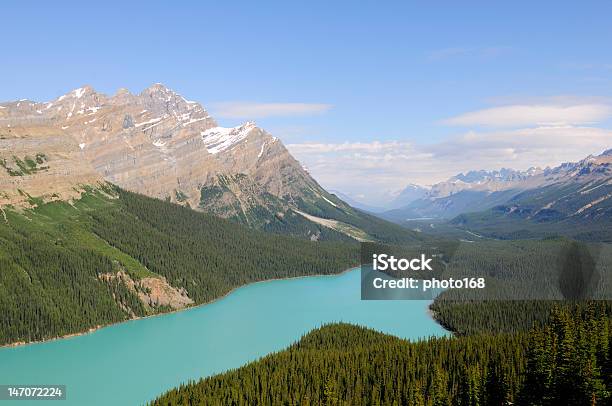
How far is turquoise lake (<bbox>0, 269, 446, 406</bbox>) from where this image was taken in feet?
297

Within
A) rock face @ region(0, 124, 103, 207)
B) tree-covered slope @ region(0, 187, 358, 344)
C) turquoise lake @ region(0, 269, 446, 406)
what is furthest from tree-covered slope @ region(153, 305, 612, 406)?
rock face @ region(0, 124, 103, 207)

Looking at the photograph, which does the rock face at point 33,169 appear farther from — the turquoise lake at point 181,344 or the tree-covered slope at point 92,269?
the turquoise lake at point 181,344

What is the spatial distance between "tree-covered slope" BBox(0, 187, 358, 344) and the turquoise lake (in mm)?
4820

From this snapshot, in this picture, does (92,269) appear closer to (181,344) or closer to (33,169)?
(181,344)

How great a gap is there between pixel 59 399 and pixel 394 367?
45.8m

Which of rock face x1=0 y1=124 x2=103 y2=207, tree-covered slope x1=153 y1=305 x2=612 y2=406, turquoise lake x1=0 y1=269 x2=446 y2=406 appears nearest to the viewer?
tree-covered slope x1=153 y1=305 x2=612 y2=406

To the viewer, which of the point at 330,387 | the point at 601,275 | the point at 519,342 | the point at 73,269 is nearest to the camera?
the point at 330,387

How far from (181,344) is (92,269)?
1563 inches

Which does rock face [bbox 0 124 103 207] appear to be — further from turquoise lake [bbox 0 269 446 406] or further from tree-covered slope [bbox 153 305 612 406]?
tree-covered slope [bbox 153 305 612 406]

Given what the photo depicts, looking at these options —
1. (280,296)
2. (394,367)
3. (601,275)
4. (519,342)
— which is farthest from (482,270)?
(394,367)

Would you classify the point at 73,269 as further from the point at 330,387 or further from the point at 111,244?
the point at 330,387

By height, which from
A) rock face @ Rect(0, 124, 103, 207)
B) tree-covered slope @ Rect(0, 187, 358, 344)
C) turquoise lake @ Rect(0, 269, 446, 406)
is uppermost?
rock face @ Rect(0, 124, 103, 207)

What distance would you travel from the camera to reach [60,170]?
625 ft

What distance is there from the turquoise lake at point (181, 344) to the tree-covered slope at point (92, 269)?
4.82 meters
